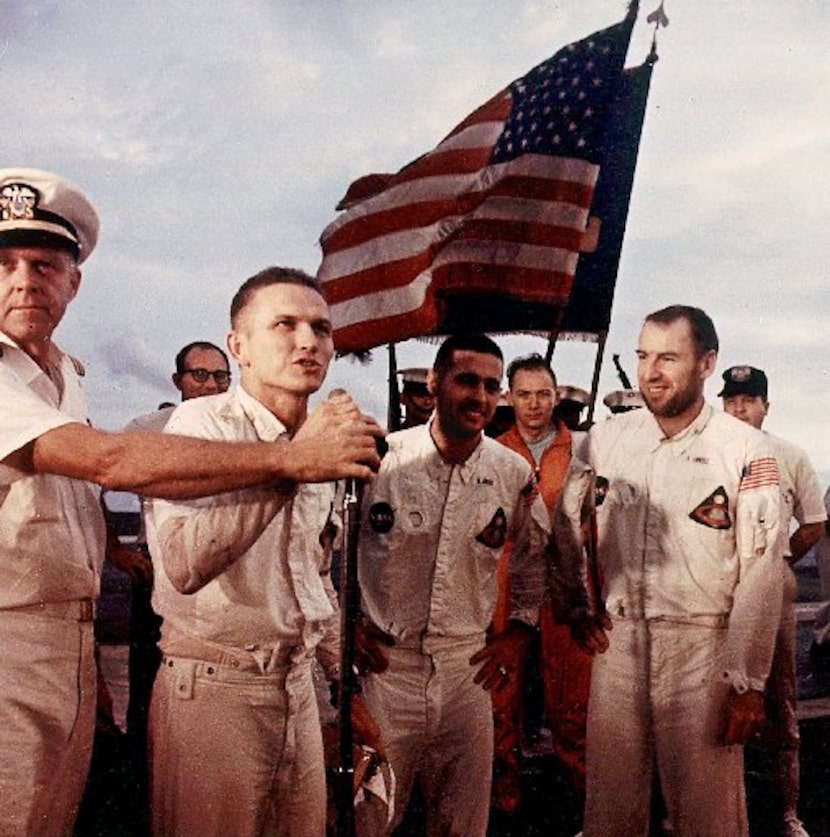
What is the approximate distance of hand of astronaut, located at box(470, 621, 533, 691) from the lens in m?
4.05

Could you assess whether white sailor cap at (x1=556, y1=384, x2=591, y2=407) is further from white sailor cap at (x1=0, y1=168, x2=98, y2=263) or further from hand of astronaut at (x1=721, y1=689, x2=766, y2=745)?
white sailor cap at (x1=0, y1=168, x2=98, y2=263)

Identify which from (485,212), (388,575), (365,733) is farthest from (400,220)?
(365,733)

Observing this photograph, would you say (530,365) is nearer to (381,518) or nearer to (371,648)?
(381,518)

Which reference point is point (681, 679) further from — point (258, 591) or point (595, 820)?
point (258, 591)

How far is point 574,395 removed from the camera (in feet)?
28.1

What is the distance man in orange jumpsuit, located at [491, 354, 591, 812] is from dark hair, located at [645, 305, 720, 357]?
2107mm

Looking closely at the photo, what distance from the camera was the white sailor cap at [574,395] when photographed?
849cm

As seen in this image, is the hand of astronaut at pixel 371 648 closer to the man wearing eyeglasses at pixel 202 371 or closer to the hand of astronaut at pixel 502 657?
the hand of astronaut at pixel 502 657

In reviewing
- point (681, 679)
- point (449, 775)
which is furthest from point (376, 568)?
point (681, 679)

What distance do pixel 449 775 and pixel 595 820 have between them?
0.71 m

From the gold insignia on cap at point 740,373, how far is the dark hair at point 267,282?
175 inches

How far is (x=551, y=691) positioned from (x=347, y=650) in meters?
4.41

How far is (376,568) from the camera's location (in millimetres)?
4133

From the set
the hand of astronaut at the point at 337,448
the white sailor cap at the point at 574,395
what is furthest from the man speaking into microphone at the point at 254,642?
the white sailor cap at the point at 574,395
